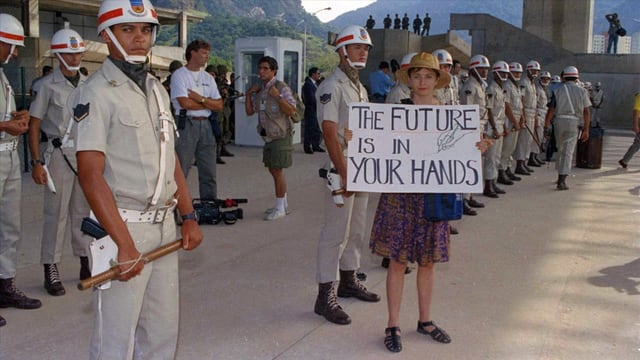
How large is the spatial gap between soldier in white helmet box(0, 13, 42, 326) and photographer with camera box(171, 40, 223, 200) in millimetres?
2638

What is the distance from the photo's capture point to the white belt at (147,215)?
3.01 meters

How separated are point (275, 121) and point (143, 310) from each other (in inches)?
221

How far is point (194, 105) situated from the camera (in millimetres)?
7613

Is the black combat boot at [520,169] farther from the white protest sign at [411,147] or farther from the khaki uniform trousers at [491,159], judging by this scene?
the white protest sign at [411,147]

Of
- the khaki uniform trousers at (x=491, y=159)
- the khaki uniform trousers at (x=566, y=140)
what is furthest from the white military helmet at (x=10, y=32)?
the khaki uniform trousers at (x=566, y=140)

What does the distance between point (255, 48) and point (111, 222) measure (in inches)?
550

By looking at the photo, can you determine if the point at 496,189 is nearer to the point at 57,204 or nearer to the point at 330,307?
the point at 330,307

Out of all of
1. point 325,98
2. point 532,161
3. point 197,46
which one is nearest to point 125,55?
point 325,98

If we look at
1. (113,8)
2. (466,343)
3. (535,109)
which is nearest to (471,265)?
(466,343)

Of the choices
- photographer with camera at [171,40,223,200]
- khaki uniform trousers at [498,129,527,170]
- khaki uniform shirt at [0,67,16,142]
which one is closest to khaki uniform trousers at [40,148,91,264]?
khaki uniform shirt at [0,67,16,142]

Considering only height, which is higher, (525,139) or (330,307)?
(525,139)

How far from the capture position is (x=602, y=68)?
3128cm

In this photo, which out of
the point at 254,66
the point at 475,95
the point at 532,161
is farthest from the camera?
the point at 254,66

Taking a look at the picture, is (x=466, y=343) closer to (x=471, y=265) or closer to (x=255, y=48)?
(x=471, y=265)
